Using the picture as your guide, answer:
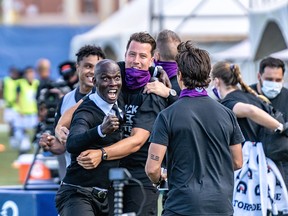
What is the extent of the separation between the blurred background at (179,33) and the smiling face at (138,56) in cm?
680

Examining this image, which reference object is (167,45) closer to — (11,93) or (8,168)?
(8,168)

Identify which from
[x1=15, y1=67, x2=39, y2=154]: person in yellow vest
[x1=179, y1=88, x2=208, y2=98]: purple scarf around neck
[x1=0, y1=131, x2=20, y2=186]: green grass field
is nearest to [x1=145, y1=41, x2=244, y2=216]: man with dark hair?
[x1=179, y1=88, x2=208, y2=98]: purple scarf around neck

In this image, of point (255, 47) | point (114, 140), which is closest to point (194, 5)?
point (255, 47)

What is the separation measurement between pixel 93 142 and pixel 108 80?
1.48 feet

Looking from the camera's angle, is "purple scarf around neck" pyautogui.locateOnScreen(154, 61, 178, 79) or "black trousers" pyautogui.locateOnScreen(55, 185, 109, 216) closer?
"black trousers" pyautogui.locateOnScreen(55, 185, 109, 216)

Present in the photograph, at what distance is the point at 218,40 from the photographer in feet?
83.6

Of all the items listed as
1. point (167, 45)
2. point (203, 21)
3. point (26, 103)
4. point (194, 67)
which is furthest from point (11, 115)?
point (194, 67)

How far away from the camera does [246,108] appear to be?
28.2ft

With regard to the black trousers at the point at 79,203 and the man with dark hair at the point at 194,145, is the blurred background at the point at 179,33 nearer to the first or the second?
the black trousers at the point at 79,203

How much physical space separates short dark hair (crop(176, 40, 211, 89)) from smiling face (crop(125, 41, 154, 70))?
1.05m

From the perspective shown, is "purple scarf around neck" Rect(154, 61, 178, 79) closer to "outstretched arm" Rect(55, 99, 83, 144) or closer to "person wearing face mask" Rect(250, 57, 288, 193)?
"outstretched arm" Rect(55, 99, 83, 144)

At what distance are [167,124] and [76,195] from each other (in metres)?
1.24

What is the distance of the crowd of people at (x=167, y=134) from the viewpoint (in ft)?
20.7

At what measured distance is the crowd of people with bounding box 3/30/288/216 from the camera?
6.30 m
